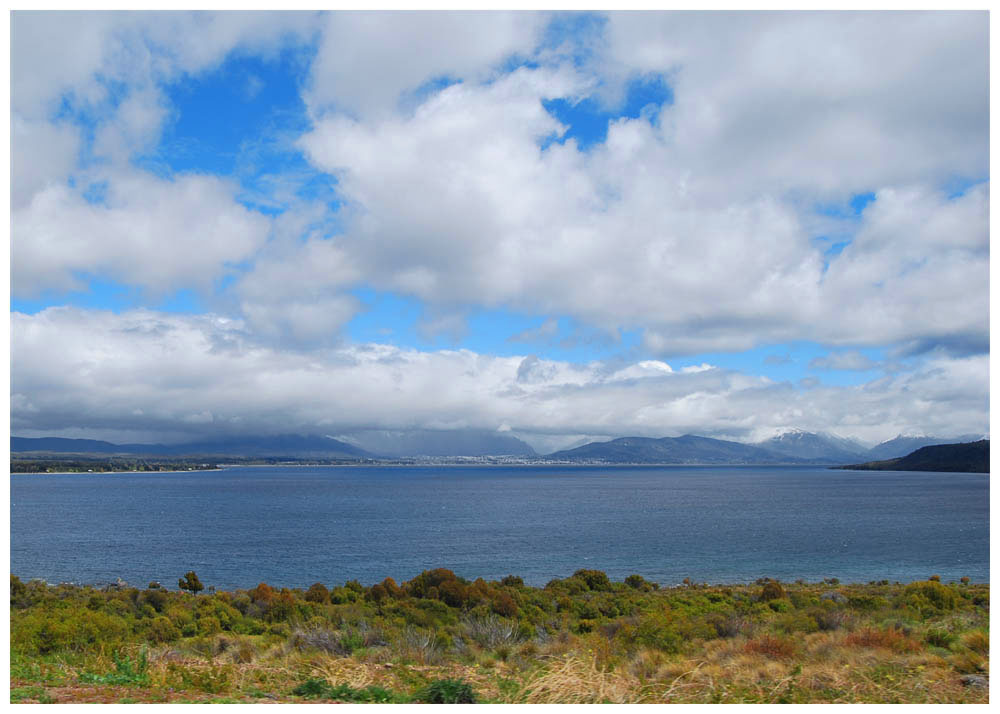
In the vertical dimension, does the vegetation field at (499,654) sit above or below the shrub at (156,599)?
above

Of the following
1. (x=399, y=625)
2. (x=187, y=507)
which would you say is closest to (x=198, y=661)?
(x=399, y=625)

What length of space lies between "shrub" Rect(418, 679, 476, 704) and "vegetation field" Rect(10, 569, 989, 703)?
0.08ft

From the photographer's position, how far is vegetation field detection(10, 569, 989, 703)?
761 cm

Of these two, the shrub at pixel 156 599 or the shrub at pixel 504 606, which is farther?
the shrub at pixel 156 599

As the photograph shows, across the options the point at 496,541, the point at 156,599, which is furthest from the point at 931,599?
the point at 496,541

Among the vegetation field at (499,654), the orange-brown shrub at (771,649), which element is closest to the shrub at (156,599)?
the vegetation field at (499,654)

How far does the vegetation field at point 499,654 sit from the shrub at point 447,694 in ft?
0.08

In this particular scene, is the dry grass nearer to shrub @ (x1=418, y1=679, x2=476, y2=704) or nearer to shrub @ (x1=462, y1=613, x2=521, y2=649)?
shrub @ (x1=418, y1=679, x2=476, y2=704)

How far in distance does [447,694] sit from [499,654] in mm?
5771

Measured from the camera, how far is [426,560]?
1868 inches

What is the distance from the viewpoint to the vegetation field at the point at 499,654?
25.0ft

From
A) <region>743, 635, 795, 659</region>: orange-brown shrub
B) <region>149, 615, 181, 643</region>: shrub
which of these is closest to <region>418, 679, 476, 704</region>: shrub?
<region>743, 635, 795, 659</region>: orange-brown shrub

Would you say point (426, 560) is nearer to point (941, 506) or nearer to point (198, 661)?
point (198, 661)

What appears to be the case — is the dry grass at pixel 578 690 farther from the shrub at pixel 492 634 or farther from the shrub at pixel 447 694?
the shrub at pixel 492 634
